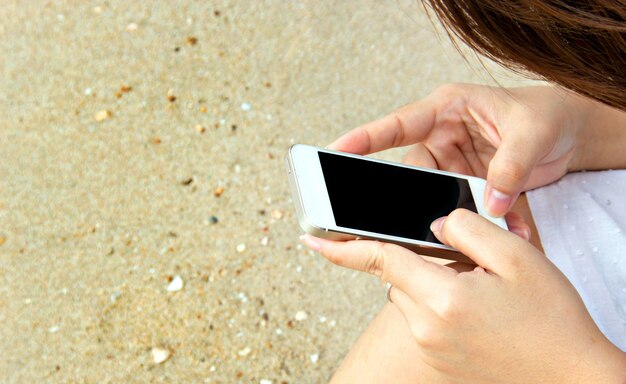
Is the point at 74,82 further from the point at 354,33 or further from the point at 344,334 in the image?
the point at 344,334

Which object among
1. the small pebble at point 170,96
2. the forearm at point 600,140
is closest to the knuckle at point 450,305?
the forearm at point 600,140

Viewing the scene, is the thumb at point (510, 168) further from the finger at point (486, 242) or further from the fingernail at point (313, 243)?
the fingernail at point (313, 243)

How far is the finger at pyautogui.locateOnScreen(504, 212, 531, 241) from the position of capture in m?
1.02

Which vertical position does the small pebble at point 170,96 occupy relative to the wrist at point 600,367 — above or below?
below

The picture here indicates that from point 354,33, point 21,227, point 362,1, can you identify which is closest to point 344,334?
point 21,227

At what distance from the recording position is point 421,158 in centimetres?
113

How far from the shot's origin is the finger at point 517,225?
1021 mm

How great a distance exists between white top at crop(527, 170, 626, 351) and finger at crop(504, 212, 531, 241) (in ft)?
0.07

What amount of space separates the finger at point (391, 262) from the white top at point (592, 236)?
0.78 feet

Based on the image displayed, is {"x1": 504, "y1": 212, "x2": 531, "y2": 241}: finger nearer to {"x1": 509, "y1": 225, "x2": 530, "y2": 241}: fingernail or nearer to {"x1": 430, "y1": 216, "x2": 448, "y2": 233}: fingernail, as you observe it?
{"x1": 509, "y1": 225, "x2": 530, "y2": 241}: fingernail

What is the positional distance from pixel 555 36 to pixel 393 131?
38cm

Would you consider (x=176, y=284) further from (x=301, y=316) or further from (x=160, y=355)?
(x=301, y=316)

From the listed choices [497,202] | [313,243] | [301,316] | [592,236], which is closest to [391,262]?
[313,243]

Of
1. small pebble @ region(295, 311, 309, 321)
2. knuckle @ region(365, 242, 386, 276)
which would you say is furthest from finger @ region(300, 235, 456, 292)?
small pebble @ region(295, 311, 309, 321)
